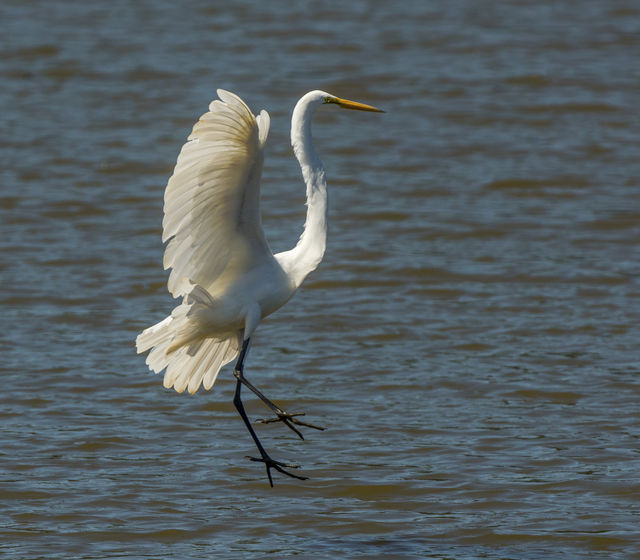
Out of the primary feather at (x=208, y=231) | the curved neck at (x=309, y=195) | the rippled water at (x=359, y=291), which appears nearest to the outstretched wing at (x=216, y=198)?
the primary feather at (x=208, y=231)

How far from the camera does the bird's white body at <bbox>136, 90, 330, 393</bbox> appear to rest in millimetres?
6484

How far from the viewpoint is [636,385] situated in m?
9.43

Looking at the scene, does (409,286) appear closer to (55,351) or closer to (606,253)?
(606,253)

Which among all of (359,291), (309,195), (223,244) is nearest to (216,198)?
(223,244)

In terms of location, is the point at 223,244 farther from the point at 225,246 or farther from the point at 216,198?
the point at 216,198

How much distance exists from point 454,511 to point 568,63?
11.4 meters

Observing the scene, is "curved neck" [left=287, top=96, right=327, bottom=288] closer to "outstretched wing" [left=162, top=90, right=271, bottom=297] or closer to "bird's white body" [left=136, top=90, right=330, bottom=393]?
"bird's white body" [left=136, top=90, right=330, bottom=393]

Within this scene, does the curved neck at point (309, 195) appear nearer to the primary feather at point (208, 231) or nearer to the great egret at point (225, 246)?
the great egret at point (225, 246)

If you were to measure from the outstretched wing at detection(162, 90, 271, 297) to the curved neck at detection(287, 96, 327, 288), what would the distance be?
0.21 meters

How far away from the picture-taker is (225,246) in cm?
702

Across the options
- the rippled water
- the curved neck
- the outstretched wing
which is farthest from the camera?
the rippled water

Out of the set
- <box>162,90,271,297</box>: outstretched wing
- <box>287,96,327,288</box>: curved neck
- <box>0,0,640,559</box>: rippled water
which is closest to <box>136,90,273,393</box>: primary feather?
<box>162,90,271,297</box>: outstretched wing

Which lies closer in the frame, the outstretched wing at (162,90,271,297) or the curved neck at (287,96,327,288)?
the outstretched wing at (162,90,271,297)

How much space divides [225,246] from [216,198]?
398 millimetres
